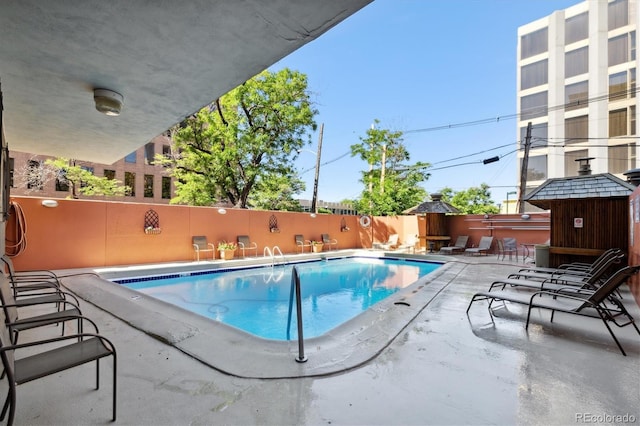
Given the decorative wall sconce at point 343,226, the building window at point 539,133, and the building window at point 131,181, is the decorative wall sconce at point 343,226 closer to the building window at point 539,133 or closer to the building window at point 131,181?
the building window at point 539,133

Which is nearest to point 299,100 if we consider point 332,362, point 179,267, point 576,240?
point 179,267

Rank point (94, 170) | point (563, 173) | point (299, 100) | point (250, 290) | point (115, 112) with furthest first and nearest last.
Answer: point (94, 170), point (563, 173), point (299, 100), point (250, 290), point (115, 112)

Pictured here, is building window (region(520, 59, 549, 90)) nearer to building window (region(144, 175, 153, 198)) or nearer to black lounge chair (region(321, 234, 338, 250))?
black lounge chair (region(321, 234, 338, 250))

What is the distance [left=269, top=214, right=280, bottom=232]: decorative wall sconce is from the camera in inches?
459

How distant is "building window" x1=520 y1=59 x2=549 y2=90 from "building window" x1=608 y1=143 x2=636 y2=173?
759cm

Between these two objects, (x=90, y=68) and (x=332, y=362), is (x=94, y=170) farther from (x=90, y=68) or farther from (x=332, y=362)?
(x=332, y=362)

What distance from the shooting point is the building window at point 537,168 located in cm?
2373

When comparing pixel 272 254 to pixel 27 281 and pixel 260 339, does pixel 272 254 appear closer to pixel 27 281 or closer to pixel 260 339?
pixel 27 281

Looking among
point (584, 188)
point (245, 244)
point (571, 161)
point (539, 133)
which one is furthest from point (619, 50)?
point (245, 244)

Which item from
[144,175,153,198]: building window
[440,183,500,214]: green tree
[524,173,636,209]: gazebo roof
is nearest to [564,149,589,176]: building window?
[440,183,500,214]: green tree

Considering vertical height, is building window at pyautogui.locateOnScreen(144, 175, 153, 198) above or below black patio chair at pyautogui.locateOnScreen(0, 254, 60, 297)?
above

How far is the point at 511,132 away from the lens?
25.1 metres

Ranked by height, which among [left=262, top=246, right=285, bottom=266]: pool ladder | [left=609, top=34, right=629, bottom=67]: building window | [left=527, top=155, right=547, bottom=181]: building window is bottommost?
[left=262, top=246, right=285, bottom=266]: pool ladder

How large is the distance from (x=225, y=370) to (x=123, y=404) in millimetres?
690
